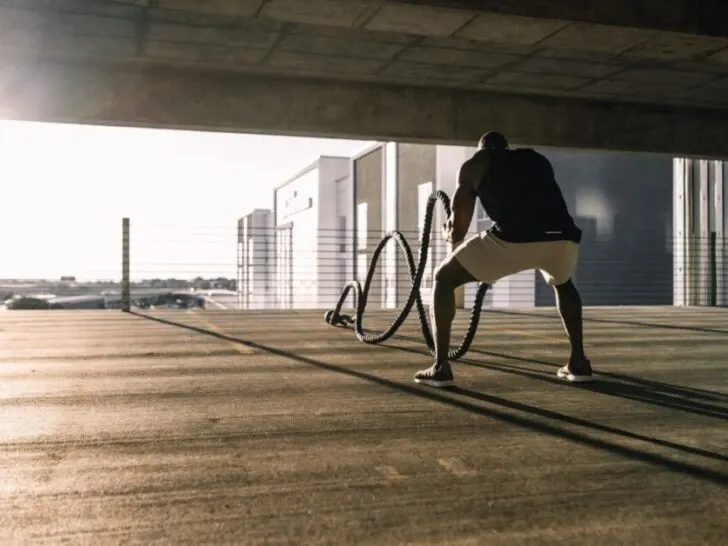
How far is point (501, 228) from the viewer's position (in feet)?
14.9

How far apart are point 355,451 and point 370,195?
112ft

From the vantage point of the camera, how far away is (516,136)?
40.5ft

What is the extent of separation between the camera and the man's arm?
452 centimetres

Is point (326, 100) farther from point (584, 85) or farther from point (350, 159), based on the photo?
point (350, 159)

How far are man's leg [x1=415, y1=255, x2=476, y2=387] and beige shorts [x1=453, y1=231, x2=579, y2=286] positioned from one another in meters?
0.08

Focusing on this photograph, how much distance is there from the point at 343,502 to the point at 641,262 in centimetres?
2361

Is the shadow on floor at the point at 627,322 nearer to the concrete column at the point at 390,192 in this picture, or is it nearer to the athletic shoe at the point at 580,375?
the athletic shoe at the point at 580,375

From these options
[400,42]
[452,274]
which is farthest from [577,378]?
[400,42]

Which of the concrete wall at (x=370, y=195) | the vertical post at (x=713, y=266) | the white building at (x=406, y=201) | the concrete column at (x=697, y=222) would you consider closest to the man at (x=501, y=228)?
the vertical post at (x=713, y=266)

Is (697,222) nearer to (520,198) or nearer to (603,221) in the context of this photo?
(603,221)

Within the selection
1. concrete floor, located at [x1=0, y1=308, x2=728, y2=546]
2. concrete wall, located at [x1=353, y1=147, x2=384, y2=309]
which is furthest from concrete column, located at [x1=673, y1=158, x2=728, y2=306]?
concrete wall, located at [x1=353, y1=147, x2=384, y2=309]

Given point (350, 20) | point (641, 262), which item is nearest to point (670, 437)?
point (350, 20)

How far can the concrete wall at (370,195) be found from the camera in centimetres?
3506

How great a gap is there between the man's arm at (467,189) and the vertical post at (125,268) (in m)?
9.02
